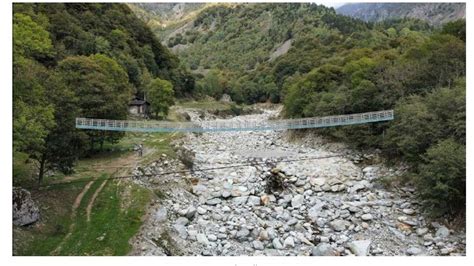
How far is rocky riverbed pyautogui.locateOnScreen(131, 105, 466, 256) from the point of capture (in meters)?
14.0

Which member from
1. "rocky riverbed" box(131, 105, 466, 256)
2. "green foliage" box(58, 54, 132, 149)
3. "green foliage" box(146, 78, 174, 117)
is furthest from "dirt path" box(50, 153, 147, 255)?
"green foliage" box(146, 78, 174, 117)

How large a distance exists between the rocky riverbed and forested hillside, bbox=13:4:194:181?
4.20 meters

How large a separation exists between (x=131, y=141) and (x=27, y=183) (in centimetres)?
1063

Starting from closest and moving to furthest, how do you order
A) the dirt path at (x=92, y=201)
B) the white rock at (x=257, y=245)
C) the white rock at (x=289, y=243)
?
the white rock at (x=257, y=245) < the white rock at (x=289, y=243) < the dirt path at (x=92, y=201)

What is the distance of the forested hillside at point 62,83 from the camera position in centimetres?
1405

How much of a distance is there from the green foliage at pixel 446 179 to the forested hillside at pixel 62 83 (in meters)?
14.5

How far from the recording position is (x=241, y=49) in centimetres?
12094

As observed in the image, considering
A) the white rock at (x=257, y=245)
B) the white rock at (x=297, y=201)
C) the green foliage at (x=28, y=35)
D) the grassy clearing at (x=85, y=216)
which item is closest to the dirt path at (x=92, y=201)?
the grassy clearing at (x=85, y=216)

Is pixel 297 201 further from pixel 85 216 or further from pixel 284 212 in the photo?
pixel 85 216

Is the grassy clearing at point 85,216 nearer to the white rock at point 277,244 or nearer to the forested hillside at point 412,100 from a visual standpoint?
the white rock at point 277,244

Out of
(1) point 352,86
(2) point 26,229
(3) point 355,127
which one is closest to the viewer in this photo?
(2) point 26,229

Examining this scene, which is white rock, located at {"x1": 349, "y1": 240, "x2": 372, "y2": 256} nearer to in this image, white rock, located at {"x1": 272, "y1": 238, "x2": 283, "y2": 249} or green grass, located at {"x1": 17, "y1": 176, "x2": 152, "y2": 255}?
white rock, located at {"x1": 272, "y1": 238, "x2": 283, "y2": 249}

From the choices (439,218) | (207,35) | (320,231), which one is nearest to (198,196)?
(320,231)

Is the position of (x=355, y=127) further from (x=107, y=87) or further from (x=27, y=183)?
(x=27, y=183)
